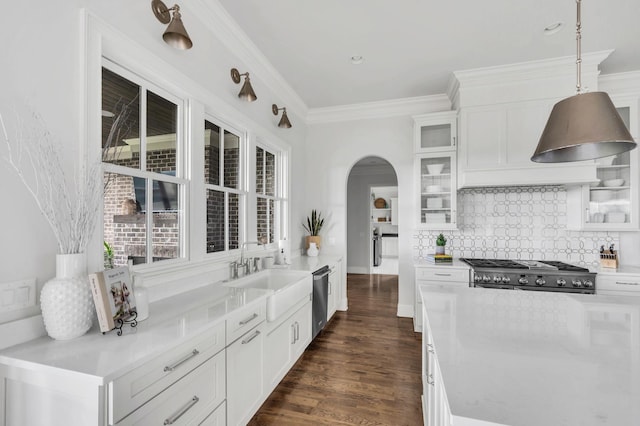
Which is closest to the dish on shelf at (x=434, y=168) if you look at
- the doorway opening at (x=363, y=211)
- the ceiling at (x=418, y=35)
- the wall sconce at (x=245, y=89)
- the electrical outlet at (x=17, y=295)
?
the ceiling at (x=418, y=35)

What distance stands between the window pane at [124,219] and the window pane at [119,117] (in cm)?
12

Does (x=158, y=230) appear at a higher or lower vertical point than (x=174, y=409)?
higher

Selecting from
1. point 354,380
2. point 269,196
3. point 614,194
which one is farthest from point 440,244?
point 269,196

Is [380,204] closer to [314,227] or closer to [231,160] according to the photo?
[314,227]

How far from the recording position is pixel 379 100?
420 centimetres

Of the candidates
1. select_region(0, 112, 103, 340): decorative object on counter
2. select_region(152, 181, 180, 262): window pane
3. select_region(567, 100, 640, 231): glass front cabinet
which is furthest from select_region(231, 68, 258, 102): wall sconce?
select_region(567, 100, 640, 231): glass front cabinet

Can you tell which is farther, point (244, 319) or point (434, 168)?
point (434, 168)

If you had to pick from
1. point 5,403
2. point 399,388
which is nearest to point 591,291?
point 399,388

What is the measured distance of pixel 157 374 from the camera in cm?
118

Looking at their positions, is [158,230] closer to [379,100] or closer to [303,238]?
[303,238]

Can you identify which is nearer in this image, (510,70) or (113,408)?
(113,408)

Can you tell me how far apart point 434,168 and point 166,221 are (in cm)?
310

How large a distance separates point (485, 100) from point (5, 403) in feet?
13.7

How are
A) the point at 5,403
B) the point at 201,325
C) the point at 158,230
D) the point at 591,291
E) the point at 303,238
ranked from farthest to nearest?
the point at 303,238
the point at 591,291
the point at 158,230
the point at 201,325
the point at 5,403
